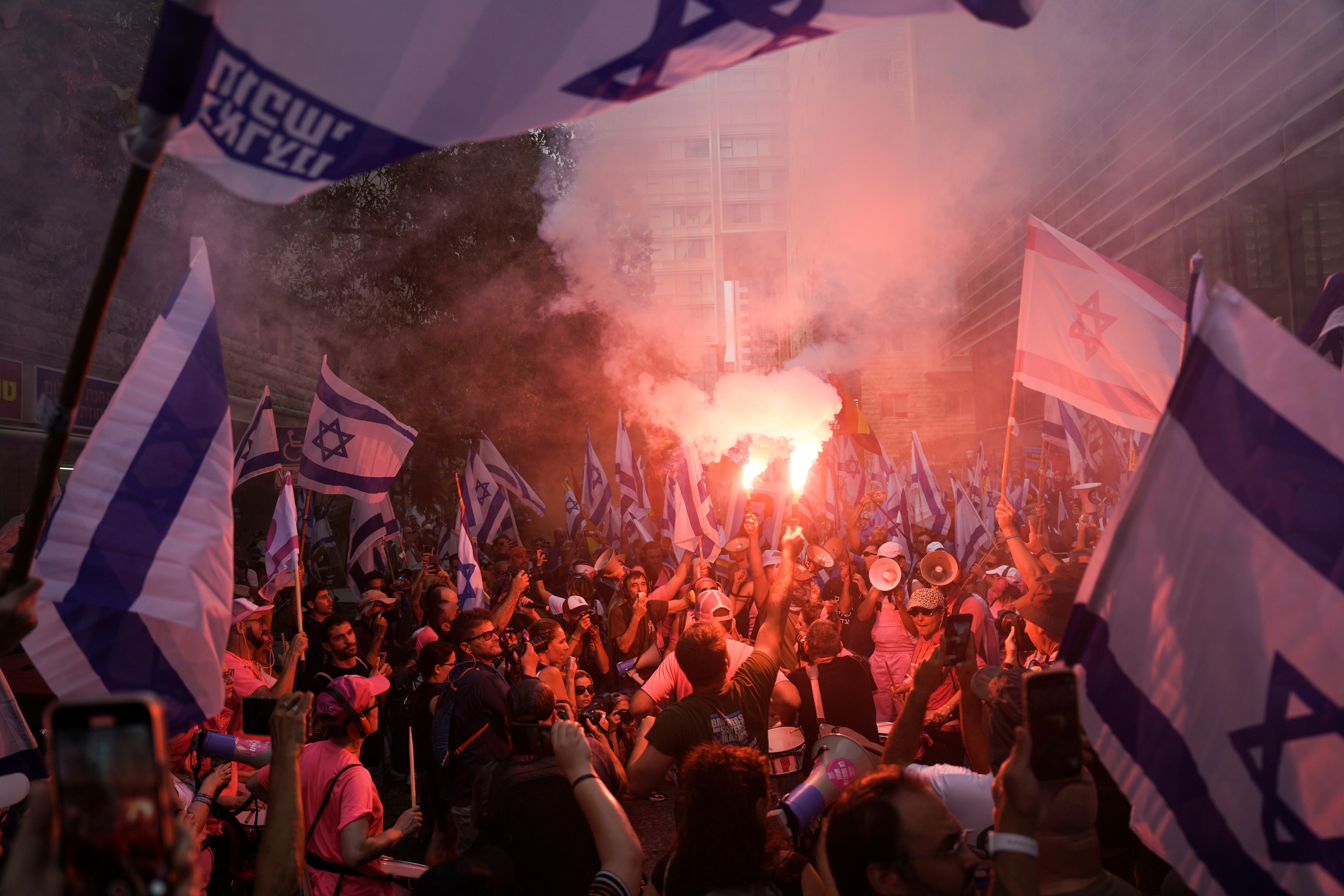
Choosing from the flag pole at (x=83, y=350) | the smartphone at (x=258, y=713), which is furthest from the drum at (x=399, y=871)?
the flag pole at (x=83, y=350)

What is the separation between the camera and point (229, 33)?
185 centimetres

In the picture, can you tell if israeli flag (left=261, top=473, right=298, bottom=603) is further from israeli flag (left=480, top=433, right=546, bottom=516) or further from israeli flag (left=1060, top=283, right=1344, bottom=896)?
israeli flag (left=480, top=433, right=546, bottom=516)

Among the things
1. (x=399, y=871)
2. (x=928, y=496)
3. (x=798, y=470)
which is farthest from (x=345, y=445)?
(x=928, y=496)

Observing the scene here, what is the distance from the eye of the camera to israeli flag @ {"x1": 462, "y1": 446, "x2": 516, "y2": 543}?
12719 millimetres

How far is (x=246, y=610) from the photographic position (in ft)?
21.4

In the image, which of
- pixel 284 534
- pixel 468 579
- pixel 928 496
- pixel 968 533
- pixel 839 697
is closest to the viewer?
pixel 839 697

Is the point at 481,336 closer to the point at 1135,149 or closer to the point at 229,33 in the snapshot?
the point at 1135,149

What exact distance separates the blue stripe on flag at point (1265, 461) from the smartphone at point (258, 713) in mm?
2810

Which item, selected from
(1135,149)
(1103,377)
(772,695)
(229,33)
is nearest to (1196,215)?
(1135,149)

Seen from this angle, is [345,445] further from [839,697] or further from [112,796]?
[112,796]

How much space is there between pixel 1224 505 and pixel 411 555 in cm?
1910

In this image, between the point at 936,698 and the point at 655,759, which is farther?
the point at 936,698

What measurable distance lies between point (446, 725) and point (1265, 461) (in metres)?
3.98

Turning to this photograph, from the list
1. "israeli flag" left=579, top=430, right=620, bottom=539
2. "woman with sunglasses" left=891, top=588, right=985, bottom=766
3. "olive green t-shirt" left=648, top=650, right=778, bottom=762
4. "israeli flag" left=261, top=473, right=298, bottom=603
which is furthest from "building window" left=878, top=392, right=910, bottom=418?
"olive green t-shirt" left=648, top=650, right=778, bottom=762
